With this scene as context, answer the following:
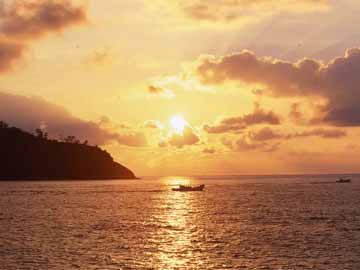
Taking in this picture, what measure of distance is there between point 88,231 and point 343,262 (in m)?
49.5

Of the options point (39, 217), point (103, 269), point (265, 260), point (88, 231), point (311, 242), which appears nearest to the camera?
point (103, 269)

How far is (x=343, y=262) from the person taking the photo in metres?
67.0

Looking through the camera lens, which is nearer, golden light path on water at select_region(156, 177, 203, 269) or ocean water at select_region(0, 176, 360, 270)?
ocean water at select_region(0, 176, 360, 270)

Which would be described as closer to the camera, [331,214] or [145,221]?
[145,221]

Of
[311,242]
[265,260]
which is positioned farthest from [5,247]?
[311,242]

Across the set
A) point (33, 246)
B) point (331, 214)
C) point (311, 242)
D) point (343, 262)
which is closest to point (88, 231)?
point (33, 246)

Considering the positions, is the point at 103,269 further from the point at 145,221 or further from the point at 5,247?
the point at 145,221

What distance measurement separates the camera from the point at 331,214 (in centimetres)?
13538

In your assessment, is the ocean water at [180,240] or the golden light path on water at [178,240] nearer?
the ocean water at [180,240]

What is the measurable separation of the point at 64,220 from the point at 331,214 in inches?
2574

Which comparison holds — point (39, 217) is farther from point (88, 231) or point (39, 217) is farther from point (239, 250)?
point (239, 250)

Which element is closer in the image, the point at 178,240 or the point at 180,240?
the point at 178,240

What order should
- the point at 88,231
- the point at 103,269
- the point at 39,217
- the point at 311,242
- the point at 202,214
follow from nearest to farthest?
the point at 103,269 < the point at 311,242 < the point at 88,231 < the point at 39,217 < the point at 202,214

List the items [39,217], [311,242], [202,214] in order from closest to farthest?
[311,242] → [39,217] → [202,214]
